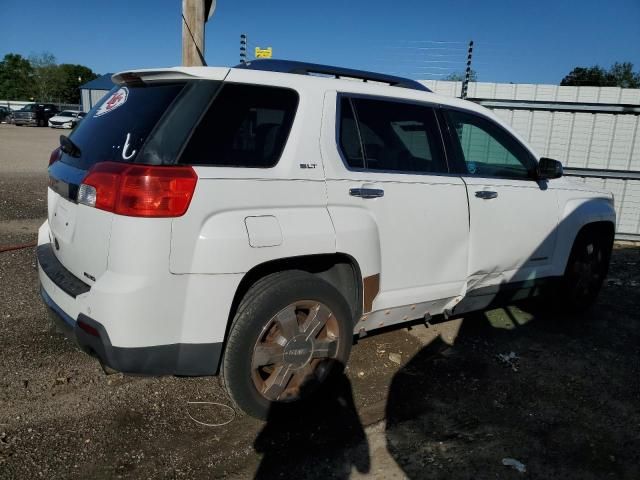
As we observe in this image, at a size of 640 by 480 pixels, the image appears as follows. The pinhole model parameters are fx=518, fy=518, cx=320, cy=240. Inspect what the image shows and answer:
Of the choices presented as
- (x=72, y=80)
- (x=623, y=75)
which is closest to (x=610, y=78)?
(x=623, y=75)

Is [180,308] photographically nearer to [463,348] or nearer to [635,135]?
[463,348]

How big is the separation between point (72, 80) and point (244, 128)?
10213 cm

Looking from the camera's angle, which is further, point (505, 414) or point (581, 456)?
point (505, 414)

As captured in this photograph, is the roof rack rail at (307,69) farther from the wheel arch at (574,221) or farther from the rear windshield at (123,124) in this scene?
the wheel arch at (574,221)

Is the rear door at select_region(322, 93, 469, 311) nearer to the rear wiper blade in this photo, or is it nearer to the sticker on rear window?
the sticker on rear window

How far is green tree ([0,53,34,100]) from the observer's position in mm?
81875

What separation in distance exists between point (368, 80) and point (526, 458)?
2.49 metres

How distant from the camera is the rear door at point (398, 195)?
2.94m

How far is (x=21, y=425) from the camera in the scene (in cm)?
280

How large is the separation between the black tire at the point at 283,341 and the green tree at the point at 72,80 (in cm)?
8033

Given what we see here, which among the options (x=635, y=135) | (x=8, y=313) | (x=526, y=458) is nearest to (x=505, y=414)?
(x=526, y=458)

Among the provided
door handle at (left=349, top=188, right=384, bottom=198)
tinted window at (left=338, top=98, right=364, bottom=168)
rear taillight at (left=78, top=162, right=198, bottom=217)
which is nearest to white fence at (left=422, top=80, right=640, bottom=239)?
tinted window at (left=338, top=98, right=364, bottom=168)

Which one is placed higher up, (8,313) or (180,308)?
(180,308)

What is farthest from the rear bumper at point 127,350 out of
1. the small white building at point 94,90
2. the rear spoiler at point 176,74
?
the small white building at point 94,90
